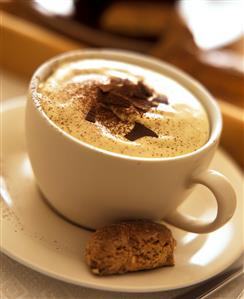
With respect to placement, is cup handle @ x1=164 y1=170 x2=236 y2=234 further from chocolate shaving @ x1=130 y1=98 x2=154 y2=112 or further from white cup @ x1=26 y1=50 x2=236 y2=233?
chocolate shaving @ x1=130 y1=98 x2=154 y2=112

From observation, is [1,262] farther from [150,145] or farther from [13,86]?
[13,86]

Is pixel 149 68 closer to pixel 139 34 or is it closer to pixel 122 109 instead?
pixel 122 109

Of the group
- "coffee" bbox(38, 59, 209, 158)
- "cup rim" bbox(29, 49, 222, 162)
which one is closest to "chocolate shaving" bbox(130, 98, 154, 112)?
"coffee" bbox(38, 59, 209, 158)

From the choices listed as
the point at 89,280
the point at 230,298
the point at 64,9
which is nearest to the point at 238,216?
the point at 230,298

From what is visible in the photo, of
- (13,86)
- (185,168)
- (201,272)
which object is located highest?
(185,168)

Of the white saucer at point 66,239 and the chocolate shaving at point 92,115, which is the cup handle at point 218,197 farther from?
the chocolate shaving at point 92,115
